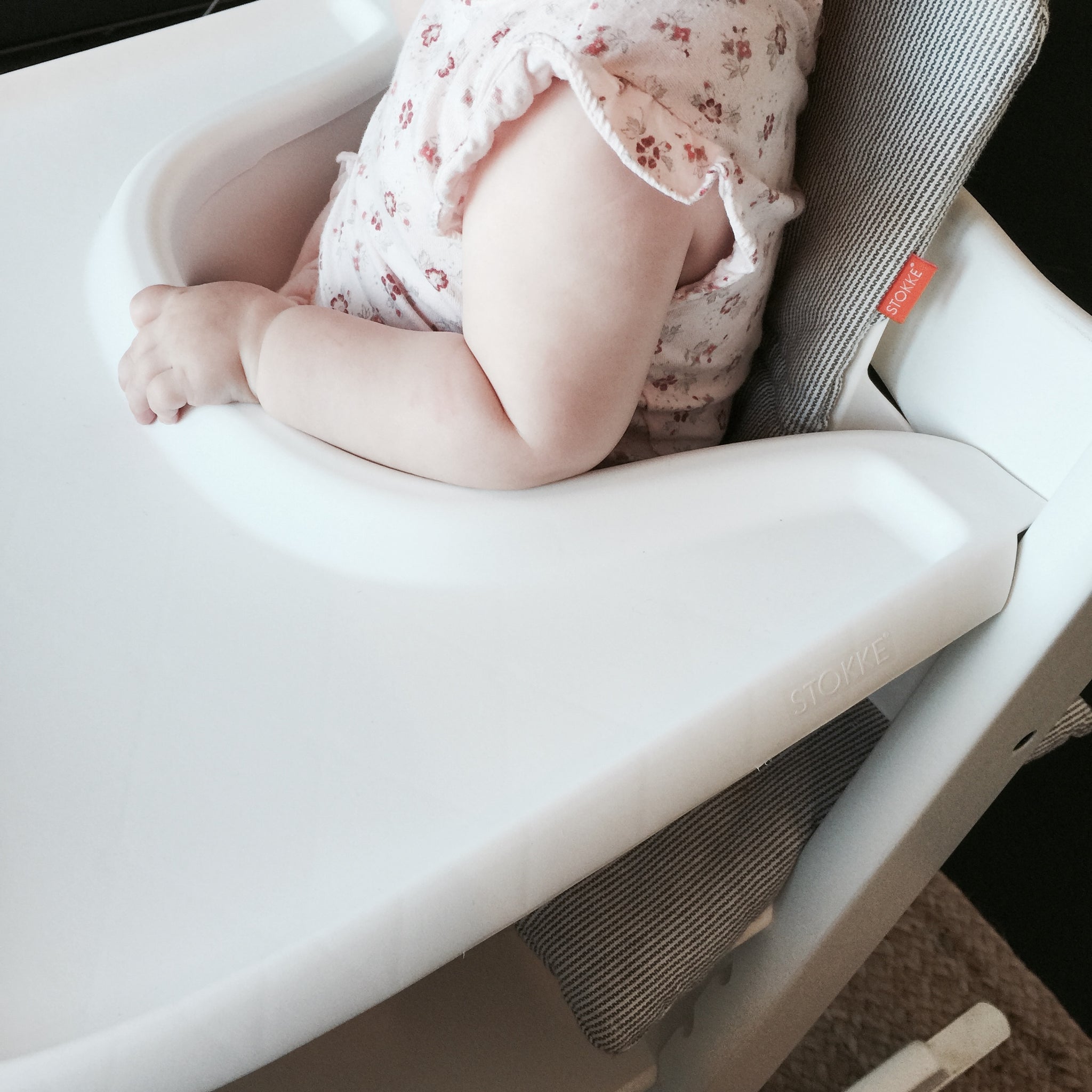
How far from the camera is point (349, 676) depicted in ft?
1.26

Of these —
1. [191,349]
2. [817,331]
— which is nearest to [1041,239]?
[817,331]

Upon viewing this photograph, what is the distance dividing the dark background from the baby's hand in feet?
1.39

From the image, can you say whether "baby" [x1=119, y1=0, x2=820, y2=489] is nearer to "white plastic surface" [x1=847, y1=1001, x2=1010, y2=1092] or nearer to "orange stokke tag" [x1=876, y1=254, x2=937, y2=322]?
"orange stokke tag" [x1=876, y1=254, x2=937, y2=322]

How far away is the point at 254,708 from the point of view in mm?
375

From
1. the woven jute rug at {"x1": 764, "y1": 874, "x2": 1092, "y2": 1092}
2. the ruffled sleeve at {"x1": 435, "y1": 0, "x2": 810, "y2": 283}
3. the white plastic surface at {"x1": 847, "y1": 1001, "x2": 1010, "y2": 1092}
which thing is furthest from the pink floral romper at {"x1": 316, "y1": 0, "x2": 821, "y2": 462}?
the woven jute rug at {"x1": 764, "y1": 874, "x2": 1092, "y2": 1092}

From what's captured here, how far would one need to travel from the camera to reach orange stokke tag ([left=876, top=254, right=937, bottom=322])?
0.46m

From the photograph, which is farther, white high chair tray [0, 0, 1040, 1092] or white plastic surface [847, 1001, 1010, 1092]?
white plastic surface [847, 1001, 1010, 1092]

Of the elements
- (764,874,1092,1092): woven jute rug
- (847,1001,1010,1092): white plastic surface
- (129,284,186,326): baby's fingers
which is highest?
(129,284,186,326): baby's fingers

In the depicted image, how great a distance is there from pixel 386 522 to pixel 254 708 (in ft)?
0.31

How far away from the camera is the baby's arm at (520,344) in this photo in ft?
1.30

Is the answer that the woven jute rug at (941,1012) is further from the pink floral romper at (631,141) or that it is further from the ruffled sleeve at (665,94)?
the ruffled sleeve at (665,94)

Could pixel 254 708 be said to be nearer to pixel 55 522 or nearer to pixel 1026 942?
pixel 55 522

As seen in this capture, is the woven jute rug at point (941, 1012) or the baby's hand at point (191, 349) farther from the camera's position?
the woven jute rug at point (941, 1012)

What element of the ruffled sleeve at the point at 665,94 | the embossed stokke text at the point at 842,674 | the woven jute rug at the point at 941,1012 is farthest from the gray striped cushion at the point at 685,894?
the woven jute rug at the point at 941,1012
